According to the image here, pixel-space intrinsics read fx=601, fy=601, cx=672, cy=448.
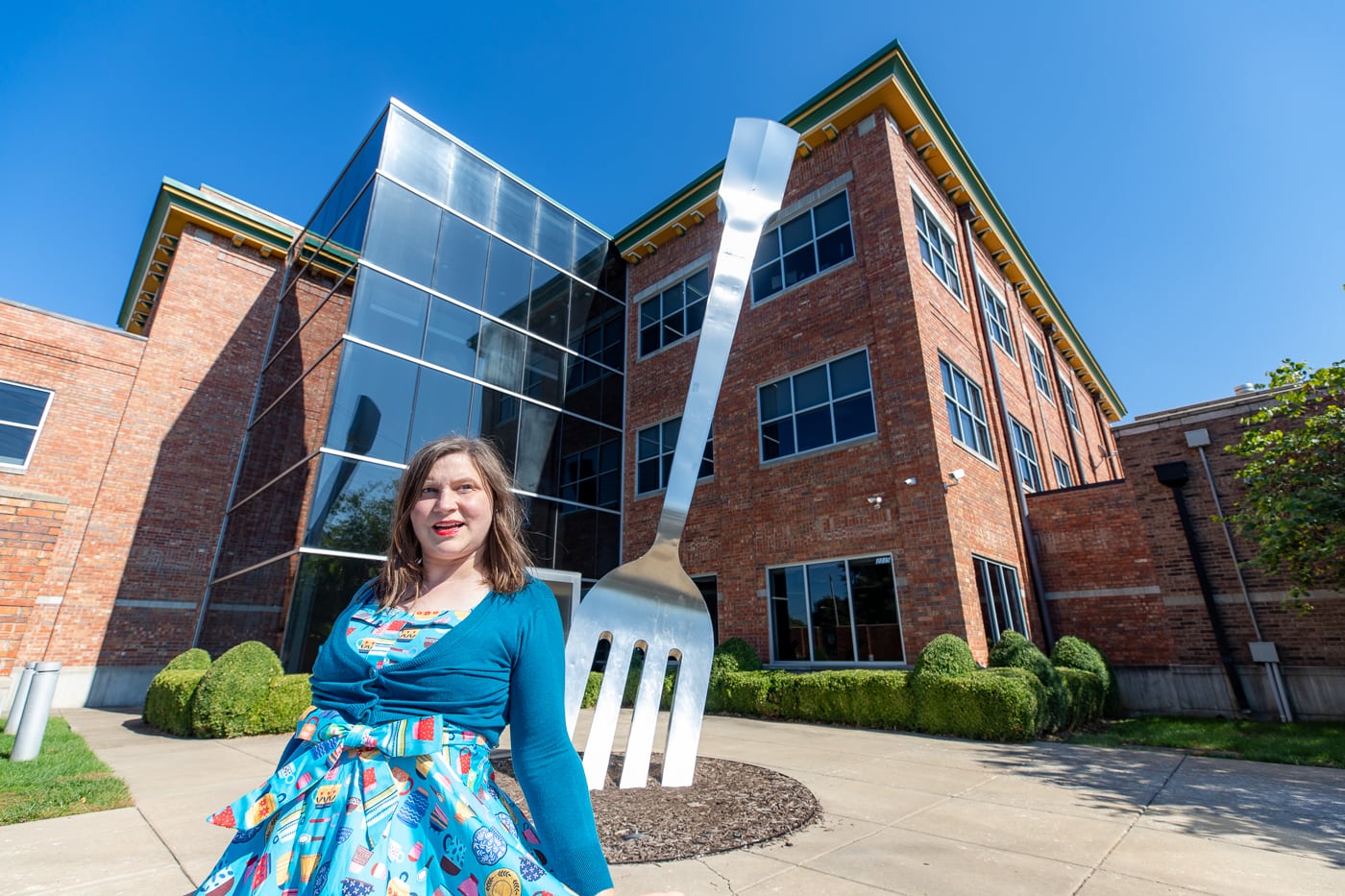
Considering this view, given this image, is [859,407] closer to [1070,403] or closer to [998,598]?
[998,598]

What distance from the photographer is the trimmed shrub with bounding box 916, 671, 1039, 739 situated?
23.4ft

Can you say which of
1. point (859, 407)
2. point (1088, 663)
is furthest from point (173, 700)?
point (1088, 663)

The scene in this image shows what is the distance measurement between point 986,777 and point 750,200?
5.18 metres

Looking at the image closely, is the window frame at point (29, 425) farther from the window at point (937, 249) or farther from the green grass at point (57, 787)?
the window at point (937, 249)

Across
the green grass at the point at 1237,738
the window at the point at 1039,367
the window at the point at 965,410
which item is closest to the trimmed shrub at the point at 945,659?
the green grass at the point at 1237,738

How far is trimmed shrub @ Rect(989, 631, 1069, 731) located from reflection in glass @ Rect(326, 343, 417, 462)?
10.1 metres

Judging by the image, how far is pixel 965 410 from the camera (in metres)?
11.4

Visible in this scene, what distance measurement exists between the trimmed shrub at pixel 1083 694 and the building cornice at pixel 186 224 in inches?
756

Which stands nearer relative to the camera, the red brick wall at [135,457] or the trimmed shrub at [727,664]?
the trimmed shrub at [727,664]

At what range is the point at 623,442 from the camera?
15070 millimetres

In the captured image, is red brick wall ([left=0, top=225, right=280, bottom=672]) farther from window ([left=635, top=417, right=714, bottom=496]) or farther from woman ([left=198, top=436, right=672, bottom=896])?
woman ([left=198, top=436, right=672, bottom=896])

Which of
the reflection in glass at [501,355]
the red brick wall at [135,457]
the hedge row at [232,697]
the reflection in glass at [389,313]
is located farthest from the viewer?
the reflection in glass at [501,355]

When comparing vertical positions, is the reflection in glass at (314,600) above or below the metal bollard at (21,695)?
above

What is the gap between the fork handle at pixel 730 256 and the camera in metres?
4.02
